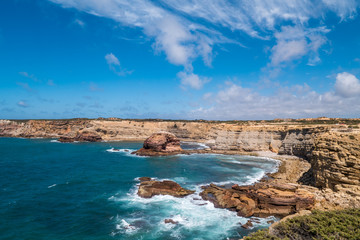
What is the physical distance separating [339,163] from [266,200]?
9394 millimetres

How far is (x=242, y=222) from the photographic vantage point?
72.1 ft

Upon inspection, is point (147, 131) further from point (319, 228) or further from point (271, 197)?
point (319, 228)

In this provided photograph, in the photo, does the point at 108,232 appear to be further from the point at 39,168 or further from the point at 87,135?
the point at 87,135

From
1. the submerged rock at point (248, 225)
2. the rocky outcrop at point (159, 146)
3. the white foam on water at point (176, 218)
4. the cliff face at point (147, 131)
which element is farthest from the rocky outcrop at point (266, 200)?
the cliff face at point (147, 131)

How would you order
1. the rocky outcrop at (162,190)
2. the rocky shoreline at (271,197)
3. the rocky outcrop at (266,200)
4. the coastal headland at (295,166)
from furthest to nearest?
the rocky outcrop at (162,190), the rocky outcrop at (266,200), the coastal headland at (295,166), the rocky shoreline at (271,197)

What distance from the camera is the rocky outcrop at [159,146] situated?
2625 inches

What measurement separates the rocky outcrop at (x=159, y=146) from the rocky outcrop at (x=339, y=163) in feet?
155

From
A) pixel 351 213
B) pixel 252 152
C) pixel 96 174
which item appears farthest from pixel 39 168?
pixel 252 152

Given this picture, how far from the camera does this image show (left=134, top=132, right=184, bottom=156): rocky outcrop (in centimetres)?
6669

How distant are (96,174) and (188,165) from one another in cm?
2198

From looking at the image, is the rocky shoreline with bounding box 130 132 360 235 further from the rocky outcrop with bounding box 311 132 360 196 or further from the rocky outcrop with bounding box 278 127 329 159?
the rocky outcrop with bounding box 278 127 329 159

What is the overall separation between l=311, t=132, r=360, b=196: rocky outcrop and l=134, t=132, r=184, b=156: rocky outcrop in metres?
47.2

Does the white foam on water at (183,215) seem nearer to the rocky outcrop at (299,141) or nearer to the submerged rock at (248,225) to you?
the submerged rock at (248,225)

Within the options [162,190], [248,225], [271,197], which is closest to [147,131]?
[162,190]
